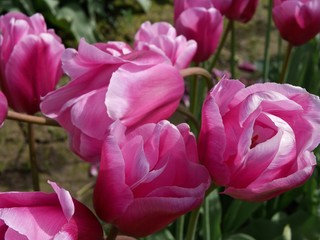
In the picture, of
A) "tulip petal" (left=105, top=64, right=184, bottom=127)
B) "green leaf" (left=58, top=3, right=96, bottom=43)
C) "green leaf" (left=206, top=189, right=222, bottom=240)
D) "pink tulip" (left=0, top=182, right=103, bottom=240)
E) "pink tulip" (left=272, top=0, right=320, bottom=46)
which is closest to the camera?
"pink tulip" (left=0, top=182, right=103, bottom=240)

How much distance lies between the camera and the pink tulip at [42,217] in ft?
1.64

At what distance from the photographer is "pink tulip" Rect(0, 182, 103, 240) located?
50cm

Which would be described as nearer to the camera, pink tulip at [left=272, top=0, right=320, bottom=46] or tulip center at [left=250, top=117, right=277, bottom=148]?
tulip center at [left=250, top=117, right=277, bottom=148]

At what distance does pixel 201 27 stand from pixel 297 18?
157 mm

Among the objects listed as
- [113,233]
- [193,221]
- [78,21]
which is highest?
[113,233]

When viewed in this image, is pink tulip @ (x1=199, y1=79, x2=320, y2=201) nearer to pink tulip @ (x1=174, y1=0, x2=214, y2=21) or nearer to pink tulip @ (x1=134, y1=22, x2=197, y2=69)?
pink tulip @ (x1=134, y1=22, x2=197, y2=69)

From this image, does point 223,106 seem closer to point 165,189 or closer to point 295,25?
point 165,189

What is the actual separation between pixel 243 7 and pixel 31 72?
0.44 meters

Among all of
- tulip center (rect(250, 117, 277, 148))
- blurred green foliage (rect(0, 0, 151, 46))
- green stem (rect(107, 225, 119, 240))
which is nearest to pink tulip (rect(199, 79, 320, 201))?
tulip center (rect(250, 117, 277, 148))

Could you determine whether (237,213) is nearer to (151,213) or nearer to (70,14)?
(151,213)

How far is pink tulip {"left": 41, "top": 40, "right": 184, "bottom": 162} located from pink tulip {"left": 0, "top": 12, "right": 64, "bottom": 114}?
0.19m

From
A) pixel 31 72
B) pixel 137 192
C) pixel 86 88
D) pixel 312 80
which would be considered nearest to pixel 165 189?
pixel 137 192

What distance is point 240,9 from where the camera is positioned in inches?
43.1

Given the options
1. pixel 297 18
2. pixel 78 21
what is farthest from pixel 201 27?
pixel 78 21
